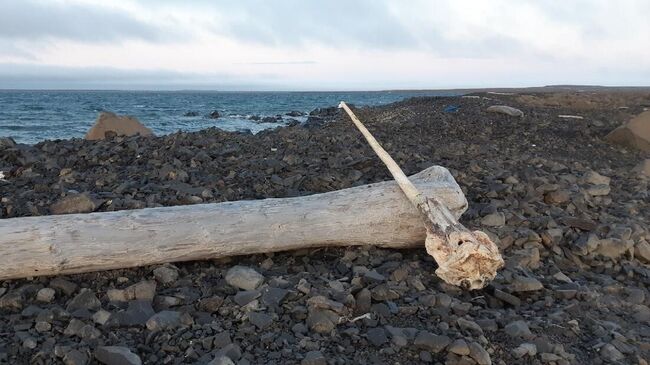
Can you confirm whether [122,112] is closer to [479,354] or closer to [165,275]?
[165,275]

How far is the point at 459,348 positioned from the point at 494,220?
233 centimetres

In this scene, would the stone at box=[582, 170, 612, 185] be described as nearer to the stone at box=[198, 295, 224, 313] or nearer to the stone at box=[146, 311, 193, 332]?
the stone at box=[198, 295, 224, 313]

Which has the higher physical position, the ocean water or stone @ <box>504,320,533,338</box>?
stone @ <box>504,320,533,338</box>

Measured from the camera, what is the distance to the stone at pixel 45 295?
128 inches

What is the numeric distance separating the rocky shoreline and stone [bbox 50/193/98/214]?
0.01 meters

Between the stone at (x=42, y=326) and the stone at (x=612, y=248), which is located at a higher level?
the stone at (x=42, y=326)

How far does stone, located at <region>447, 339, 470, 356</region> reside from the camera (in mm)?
2801

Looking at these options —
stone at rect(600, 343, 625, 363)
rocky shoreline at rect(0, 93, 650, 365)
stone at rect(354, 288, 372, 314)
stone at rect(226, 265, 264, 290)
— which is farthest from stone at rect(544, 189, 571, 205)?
stone at rect(226, 265, 264, 290)

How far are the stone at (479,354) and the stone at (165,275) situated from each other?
1906mm

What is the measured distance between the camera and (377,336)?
115 inches

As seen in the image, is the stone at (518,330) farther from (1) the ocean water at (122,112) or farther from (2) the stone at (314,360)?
(1) the ocean water at (122,112)

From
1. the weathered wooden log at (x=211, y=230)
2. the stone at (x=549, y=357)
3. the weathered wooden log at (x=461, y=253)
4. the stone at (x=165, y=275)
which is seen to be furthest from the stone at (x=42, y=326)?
the stone at (x=549, y=357)

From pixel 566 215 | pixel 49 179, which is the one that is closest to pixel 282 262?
pixel 566 215

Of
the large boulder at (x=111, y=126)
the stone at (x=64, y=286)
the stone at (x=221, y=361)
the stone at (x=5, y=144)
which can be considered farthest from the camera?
the large boulder at (x=111, y=126)
